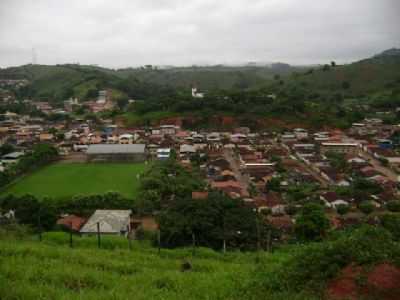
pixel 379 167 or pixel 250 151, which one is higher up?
pixel 250 151

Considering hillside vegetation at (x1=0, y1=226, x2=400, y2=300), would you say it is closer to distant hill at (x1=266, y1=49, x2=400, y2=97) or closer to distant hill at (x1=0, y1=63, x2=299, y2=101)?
distant hill at (x1=266, y1=49, x2=400, y2=97)

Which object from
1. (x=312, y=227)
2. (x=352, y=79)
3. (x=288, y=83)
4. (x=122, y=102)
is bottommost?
(x=312, y=227)

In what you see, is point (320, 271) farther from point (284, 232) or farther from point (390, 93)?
point (390, 93)

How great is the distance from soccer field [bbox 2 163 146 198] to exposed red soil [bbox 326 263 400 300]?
1682 centimetres

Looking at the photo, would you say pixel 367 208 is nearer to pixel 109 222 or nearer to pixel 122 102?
pixel 109 222

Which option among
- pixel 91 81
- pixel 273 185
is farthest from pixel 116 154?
pixel 91 81

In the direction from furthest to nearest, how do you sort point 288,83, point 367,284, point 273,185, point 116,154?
1. point 288,83
2. point 116,154
3. point 273,185
4. point 367,284

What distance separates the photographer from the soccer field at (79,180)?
78.4ft

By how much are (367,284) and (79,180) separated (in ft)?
73.8

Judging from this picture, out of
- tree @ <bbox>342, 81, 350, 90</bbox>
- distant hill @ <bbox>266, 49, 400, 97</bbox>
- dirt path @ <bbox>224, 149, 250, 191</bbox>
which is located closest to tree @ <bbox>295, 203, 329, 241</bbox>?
dirt path @ <bbox>224, 149, 250, 191</bbox>

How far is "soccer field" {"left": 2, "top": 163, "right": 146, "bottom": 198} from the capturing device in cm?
2388

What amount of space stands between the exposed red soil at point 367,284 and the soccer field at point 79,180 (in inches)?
662

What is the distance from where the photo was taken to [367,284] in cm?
656

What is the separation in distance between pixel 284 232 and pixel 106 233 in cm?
672
